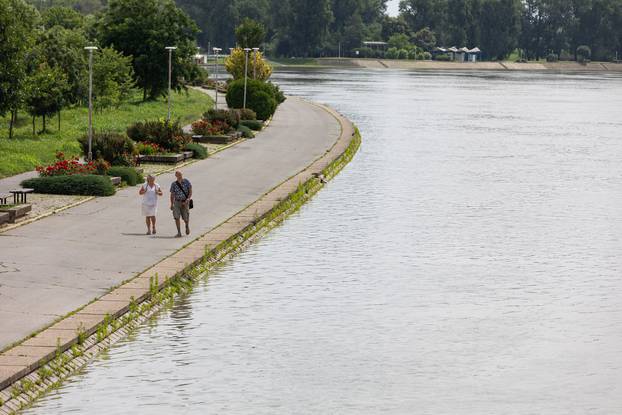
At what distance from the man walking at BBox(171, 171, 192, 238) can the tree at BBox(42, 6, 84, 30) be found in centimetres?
8856

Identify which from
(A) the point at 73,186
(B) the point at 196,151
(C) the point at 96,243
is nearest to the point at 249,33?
(B) the point at 196,151

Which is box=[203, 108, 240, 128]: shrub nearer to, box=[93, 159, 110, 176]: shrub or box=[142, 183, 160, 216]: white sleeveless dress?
box=[93, 159, 110, 176]: shrub

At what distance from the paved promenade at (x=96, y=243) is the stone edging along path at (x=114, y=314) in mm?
362

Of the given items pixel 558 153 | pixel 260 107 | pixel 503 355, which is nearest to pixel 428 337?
pixel 503 355

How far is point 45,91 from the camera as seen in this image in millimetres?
57406

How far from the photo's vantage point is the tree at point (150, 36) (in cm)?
8631

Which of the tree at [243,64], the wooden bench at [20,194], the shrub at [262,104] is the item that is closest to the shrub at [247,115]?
the shrub at [262,104]

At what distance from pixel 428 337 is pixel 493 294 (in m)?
4.24

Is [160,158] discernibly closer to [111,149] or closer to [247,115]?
[111,149]

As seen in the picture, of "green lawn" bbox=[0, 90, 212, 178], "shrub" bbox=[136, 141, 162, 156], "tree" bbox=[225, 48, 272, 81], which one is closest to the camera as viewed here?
"green lawn" bbox=[0, 90, 212, 178]

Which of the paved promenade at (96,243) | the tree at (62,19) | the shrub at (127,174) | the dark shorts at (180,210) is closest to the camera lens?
the paved promenade at (96,243)

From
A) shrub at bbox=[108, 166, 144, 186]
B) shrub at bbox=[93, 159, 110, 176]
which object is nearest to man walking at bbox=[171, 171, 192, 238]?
shrub at bbox=[108, 166, 144, 186]

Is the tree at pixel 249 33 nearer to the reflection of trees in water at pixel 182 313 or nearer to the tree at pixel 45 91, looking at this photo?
the tree at pixel 45 91

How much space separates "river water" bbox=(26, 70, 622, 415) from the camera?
18266 mm
